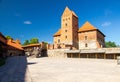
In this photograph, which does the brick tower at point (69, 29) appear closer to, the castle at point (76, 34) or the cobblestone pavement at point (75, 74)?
the castle at point (76, 34)

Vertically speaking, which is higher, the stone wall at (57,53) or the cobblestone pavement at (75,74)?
the stone wall at (57,53)

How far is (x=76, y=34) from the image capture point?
53531 mm

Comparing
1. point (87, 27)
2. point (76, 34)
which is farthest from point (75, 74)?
point (87, 27)

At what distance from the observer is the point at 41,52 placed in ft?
151

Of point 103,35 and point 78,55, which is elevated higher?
point 103,35

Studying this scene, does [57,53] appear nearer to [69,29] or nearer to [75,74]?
[69,29]

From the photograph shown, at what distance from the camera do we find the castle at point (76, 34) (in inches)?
1971

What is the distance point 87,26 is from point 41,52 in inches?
807

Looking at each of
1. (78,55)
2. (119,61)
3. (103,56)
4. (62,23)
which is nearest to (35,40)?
(62,23)

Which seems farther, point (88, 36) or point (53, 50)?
point (88, 36)

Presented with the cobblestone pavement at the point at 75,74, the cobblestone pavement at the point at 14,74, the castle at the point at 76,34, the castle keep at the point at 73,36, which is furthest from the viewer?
the castle at the point at 76,34

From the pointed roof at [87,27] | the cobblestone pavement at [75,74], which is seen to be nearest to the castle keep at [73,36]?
the pointed roof at [87,27]

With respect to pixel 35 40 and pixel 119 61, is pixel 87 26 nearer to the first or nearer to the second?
pixel 119 61

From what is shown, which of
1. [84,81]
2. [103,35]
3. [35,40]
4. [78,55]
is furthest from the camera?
[35,40]
